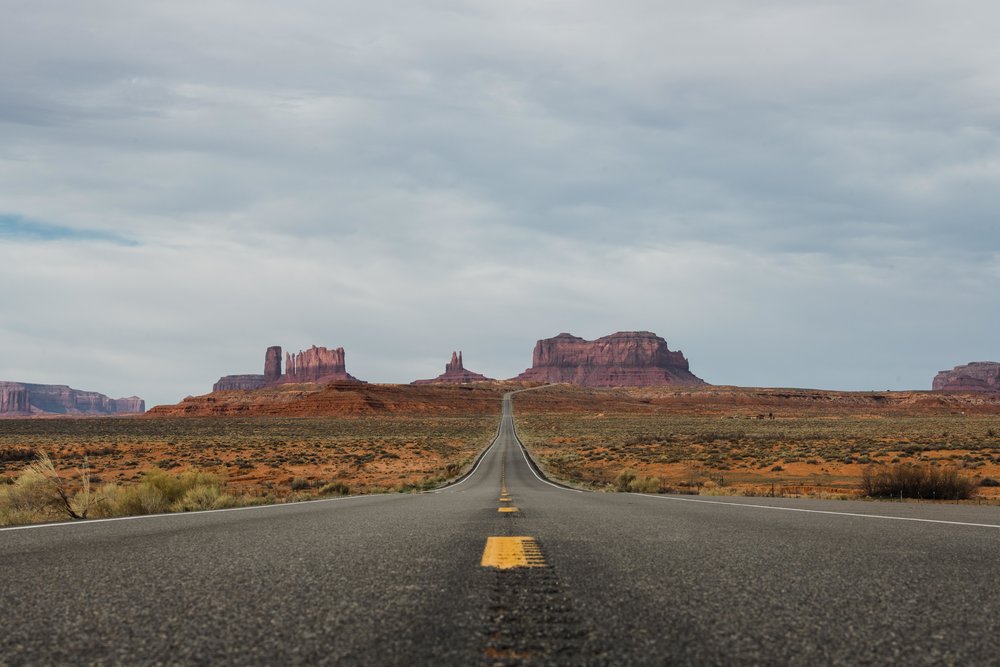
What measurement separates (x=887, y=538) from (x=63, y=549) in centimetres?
738

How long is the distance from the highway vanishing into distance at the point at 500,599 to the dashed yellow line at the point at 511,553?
0.02m

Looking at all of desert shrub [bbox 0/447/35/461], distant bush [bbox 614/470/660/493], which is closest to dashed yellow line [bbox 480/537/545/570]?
Result: distant bush [bbox 614/470/660/493]

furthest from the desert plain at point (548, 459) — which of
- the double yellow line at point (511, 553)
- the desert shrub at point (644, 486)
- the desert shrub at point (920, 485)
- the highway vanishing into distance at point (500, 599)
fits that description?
the highway vanishing into distance at point (500, 599)

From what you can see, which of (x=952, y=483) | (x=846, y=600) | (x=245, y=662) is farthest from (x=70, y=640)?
(x=952, y=483)

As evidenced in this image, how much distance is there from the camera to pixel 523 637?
2.77 m

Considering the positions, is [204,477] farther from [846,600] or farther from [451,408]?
[451,408]

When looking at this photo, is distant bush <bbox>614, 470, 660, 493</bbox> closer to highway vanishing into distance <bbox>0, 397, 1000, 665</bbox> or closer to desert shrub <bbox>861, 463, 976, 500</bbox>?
desert shrub <bbox>861, 463, 976, 500</bbox>

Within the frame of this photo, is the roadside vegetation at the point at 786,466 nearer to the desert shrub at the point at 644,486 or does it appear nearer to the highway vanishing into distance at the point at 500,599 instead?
the desert shrub at the point at 644,486

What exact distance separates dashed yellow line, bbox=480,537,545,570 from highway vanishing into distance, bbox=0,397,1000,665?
0.08 ft

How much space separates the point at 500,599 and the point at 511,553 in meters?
1.67

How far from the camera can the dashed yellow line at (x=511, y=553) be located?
4.57 meters

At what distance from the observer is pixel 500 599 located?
345 centimetres

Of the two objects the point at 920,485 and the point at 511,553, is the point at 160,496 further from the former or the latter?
the point at 920,485

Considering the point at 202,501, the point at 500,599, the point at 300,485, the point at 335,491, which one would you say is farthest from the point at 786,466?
the point at 500,599
